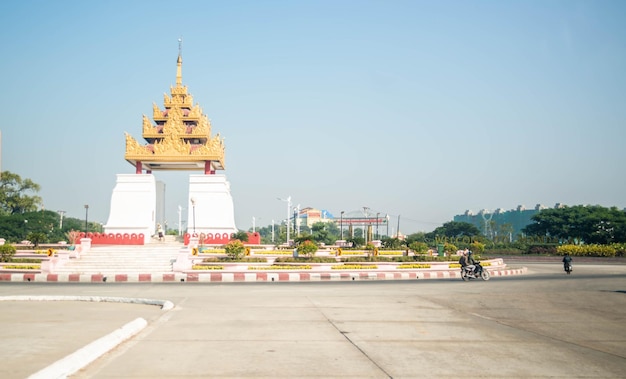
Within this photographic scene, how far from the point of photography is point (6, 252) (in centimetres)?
2900

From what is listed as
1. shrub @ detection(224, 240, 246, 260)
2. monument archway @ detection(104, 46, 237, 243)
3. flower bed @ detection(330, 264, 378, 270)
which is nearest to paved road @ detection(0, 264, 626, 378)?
flower bed @ detection(330, 264, 378, 270)

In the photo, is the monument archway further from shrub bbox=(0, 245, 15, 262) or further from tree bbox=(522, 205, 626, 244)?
tree bbox=(522, 205, 626, 244)

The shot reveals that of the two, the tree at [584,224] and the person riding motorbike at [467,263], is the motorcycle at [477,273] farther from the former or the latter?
the tree at [584,224]

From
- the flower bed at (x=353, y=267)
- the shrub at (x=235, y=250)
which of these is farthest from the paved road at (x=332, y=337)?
the shrub at (x=235, y=250)

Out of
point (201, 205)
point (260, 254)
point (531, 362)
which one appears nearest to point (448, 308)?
point (531, 362)

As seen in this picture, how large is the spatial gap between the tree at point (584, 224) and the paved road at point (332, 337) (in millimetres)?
→ 61529

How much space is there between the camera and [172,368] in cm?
646

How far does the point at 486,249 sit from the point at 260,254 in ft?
105

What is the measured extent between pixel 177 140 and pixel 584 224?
57.2m

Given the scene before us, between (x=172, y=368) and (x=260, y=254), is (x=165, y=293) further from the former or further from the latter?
(x=260, y=254)

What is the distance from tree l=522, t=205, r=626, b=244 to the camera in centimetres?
7032

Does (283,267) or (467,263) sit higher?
(467,263)

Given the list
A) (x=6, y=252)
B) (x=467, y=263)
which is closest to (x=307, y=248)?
(x=467, y=263)

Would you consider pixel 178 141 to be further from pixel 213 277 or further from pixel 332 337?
pixel 332 337
